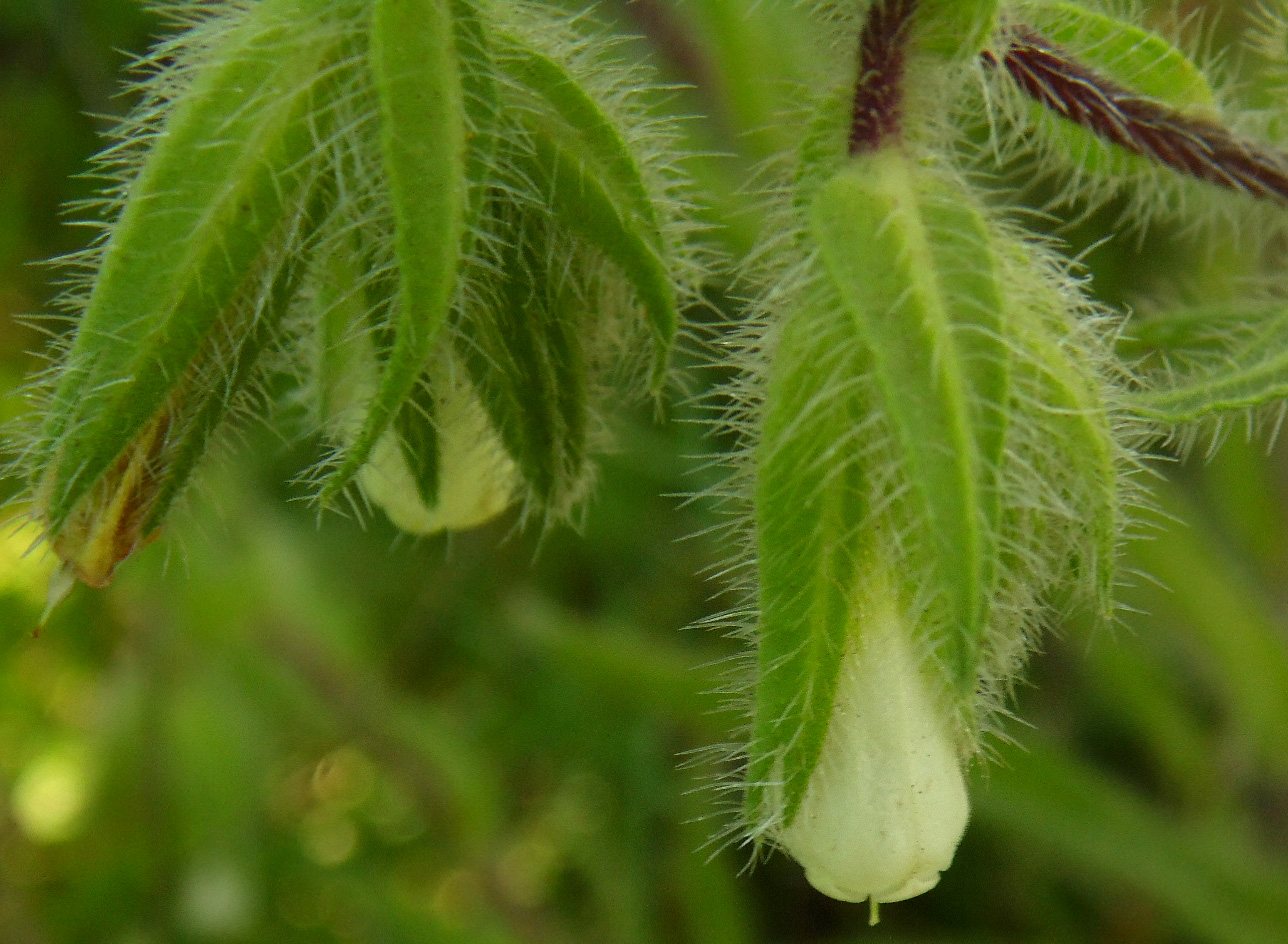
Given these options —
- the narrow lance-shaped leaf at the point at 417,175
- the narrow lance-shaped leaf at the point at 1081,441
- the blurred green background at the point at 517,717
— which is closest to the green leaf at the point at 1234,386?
the narrow lance-shaped leaf at the point at 1081,441

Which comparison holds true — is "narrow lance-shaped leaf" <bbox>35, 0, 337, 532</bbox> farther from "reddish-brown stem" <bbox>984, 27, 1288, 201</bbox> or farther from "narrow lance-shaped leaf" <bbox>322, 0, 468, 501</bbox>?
"reddish-brown stem" <bbox>984, 27, 1288, 201</bbox>

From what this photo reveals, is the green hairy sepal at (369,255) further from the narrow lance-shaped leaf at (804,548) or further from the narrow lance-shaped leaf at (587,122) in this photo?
the narrow lance-shaped leaf at (804,548)

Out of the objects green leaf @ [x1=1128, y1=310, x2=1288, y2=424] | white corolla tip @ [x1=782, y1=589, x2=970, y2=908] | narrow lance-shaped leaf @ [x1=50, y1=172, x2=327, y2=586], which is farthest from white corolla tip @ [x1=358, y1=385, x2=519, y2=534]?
green leaf @ [x1=1128, y1=310, x2=1288, y2=424]

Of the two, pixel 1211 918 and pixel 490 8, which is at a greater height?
pixel 490 8

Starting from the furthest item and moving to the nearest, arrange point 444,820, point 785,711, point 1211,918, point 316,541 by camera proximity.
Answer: point 316,541 → point 444,820 → point 1211,918 → point 785,711

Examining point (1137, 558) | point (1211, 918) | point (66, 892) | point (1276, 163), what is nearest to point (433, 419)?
point (1276, 163)

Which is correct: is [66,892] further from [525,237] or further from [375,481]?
[525,237]
